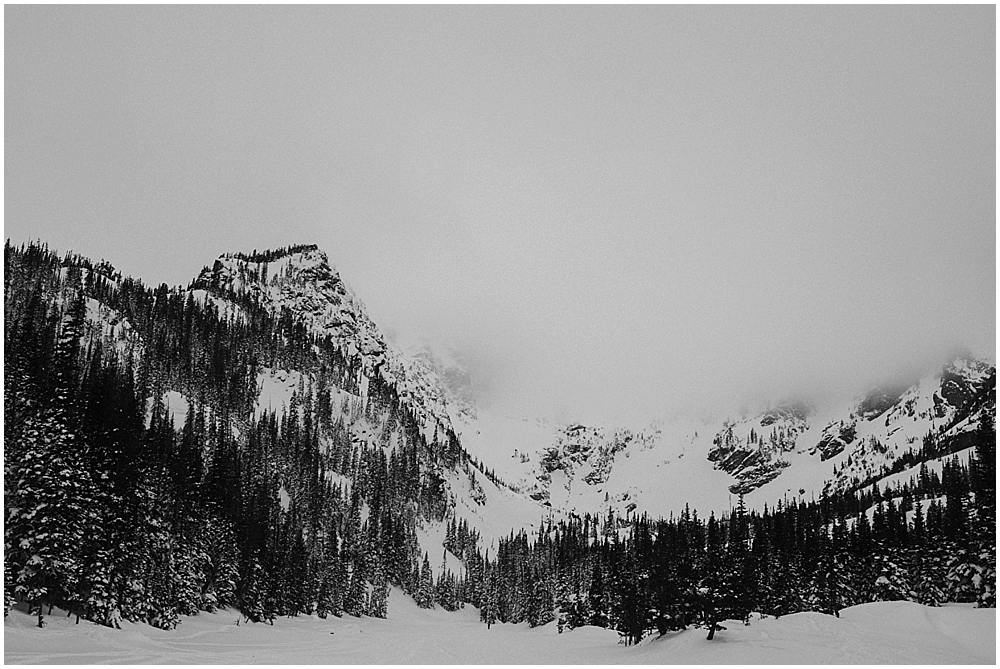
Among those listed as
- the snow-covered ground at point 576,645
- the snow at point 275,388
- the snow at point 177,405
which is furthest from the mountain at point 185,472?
the snow-covered ground at point 576,645

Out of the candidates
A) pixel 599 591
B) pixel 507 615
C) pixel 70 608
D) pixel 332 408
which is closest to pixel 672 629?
pixel 599 591

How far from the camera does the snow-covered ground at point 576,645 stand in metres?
33.4

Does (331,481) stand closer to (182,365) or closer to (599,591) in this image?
(182,365)

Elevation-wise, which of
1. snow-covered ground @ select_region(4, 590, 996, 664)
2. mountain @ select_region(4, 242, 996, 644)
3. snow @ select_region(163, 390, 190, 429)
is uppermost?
snow @ select_region(163, 390, 190, 429)

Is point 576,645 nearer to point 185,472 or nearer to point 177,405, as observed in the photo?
point 185,472

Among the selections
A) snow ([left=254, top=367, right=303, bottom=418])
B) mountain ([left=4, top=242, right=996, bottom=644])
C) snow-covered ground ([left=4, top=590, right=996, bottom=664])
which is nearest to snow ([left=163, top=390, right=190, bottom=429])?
mountain ([left=4, top=242, right=996, bottom=644])

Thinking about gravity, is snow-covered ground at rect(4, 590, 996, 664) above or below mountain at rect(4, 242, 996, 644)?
below

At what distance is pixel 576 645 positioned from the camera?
185 ft

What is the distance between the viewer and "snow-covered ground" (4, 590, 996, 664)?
33.4m

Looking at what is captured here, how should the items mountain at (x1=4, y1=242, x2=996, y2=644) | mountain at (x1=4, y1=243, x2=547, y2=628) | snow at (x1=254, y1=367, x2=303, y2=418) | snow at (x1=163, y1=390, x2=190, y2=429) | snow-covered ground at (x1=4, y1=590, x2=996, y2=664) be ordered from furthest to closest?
snow at (x1=254, y1=367, x2=303, y2=418) < snow at (x1=163, y1=390, x2=190, y2=429) < mountain at (x1=4, y1=242, x2=996, y2=644) < mountain at (x1=4, y1=243, x2=547, y2=628) < snow-covered ground at (x1=4, y1=590, x2=996, y2=664)

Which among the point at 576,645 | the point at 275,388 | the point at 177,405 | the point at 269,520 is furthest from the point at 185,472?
the point at 275,388

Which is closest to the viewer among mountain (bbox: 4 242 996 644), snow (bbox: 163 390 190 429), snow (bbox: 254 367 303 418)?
mountain (bbox: 4 242 996 644)

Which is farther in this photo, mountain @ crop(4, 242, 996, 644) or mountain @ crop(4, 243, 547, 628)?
mountain @ crop(4, 242, 996, 644)

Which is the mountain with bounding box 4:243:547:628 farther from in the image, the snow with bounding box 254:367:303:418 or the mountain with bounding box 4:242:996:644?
the snow with bounding box 254:367:303:418
